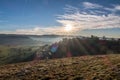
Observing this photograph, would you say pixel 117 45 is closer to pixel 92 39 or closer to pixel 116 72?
pixel 92 39

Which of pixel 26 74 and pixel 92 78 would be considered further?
pixel 26 74

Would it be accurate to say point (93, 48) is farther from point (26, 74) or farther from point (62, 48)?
point (26, 74)

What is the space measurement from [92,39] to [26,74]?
268 ft

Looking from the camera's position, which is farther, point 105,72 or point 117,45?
point 117,45

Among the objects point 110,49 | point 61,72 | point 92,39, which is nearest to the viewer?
point 61,72

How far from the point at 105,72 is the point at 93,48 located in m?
77.8

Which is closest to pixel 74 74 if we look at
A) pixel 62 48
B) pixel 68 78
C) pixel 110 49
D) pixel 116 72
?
pixel 68 78

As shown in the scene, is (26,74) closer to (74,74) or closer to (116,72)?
(74,74)

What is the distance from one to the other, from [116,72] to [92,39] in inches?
3324

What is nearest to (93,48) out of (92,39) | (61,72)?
(92,39)

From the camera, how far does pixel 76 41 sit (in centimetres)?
11638

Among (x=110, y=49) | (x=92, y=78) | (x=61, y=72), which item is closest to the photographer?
(x=92, y=78)

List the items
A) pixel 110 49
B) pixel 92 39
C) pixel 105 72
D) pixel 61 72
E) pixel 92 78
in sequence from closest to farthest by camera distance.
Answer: pixel 92 78
pixel 105 72
pixel 61 72
pixel 110 49
pixel 92 39

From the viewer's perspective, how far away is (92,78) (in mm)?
27062
